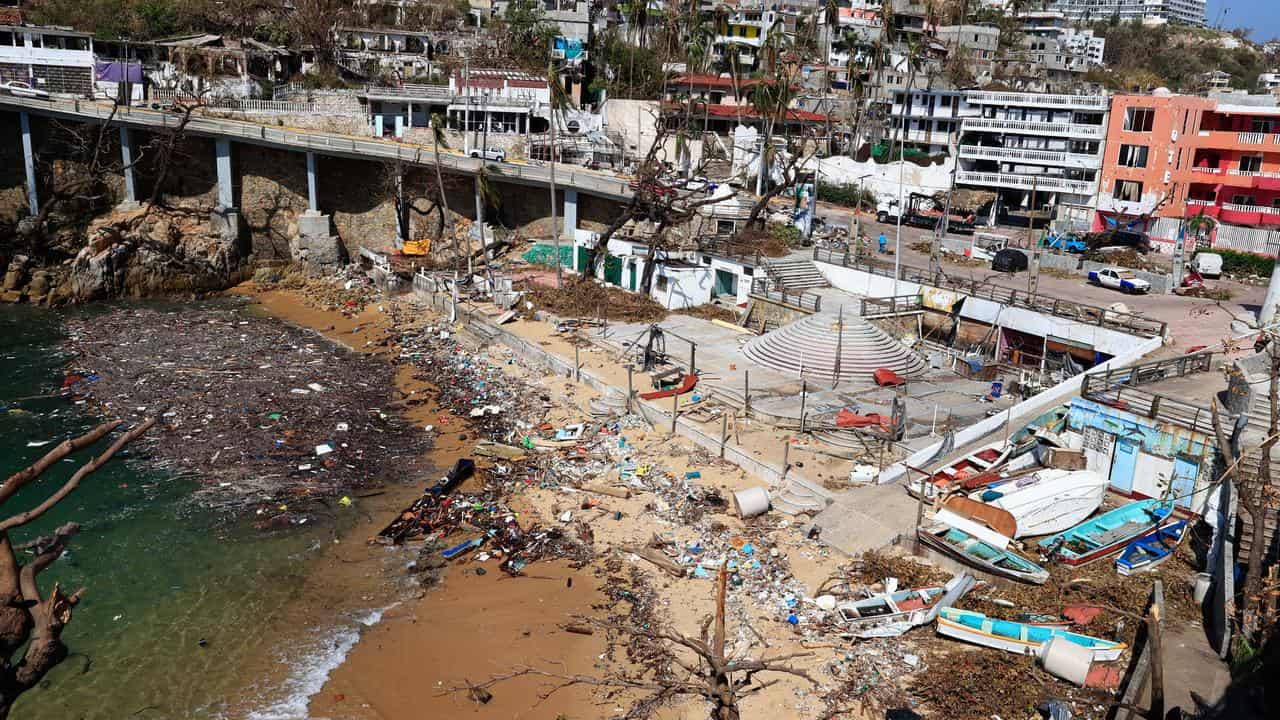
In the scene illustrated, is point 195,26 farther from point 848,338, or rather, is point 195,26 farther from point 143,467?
point 848,338

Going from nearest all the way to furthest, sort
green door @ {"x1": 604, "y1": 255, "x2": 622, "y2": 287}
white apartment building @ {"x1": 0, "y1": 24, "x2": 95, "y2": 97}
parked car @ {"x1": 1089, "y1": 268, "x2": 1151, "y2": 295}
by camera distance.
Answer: parked car @ {"x1": 1089, "y1": 268, "x2": 1151, "y2": 295} < green door @ {"x1": 604, "y1": 255, "x2": 622, "y2": 287} < white apartment building @ {"x1": 0, "y1": 24, "x2": 95, "y2": 97}

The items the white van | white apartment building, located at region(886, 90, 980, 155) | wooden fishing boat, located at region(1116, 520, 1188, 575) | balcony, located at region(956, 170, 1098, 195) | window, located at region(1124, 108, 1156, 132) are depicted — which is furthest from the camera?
white apartment building, located at region(886, 90, 980, 155)

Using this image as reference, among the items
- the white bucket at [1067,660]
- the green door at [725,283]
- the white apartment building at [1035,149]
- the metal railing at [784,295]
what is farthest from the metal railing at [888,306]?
the white apartment building at [1035,149]

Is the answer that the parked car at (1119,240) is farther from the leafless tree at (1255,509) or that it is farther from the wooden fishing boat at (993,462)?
the leafless tree at (1255,509)

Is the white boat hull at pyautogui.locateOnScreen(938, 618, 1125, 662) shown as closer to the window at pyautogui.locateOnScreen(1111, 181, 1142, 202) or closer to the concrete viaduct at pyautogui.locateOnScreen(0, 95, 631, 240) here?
the concrete viaduct at pyautogui.locateOnScreen(0, 95, 631, 240)

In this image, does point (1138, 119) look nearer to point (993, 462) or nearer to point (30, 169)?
point (993, 462)

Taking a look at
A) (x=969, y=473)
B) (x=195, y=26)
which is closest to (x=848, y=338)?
(x=969, y=473)

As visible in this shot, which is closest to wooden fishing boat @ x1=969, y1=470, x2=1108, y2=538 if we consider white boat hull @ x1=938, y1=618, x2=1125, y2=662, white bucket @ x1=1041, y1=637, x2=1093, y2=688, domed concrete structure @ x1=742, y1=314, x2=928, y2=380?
white boat hull @ x1=938, y1=618, x2=1125, y2=662
